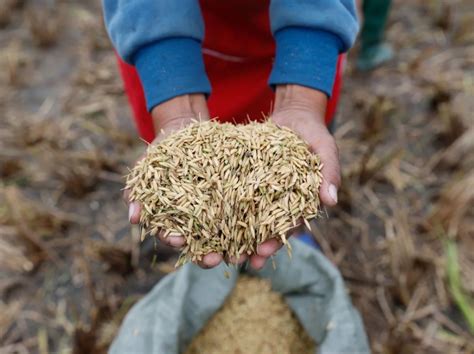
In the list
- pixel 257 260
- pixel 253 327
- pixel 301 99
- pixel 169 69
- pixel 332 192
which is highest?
pixel 169 69

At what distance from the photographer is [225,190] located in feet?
3.59

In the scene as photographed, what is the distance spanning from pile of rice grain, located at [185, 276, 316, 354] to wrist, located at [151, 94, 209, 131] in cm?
63

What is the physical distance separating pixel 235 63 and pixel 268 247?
1.89ft

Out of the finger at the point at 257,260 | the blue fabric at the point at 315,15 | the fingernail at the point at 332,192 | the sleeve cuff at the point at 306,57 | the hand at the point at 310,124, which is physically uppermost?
the blue fabric at the point at 315,15

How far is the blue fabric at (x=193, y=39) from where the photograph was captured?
117 cm

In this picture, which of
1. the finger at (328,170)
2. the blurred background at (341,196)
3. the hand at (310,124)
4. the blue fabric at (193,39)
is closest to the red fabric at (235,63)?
the blue fabric at (193,39)

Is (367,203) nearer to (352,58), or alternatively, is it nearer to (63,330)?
(352,58)

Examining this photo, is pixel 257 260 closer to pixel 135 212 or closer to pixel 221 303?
pixel 135 212

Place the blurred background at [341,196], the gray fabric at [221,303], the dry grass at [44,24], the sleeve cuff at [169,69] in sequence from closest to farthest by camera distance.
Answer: the sleeve cuff at [169,69] → the gray fabric at [221,303] → the blurred background at [341,196] → the dry grass at [44,24]

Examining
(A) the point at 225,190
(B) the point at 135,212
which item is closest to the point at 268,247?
(A) the point at 225,190

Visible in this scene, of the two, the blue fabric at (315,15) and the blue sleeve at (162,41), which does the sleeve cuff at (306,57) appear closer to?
the blue fabric at (315,15)

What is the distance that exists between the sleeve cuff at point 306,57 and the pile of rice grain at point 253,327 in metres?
0.69

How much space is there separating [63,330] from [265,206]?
101 cm

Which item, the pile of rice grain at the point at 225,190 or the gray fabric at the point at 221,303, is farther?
the gray fabric at the point at 221,303
